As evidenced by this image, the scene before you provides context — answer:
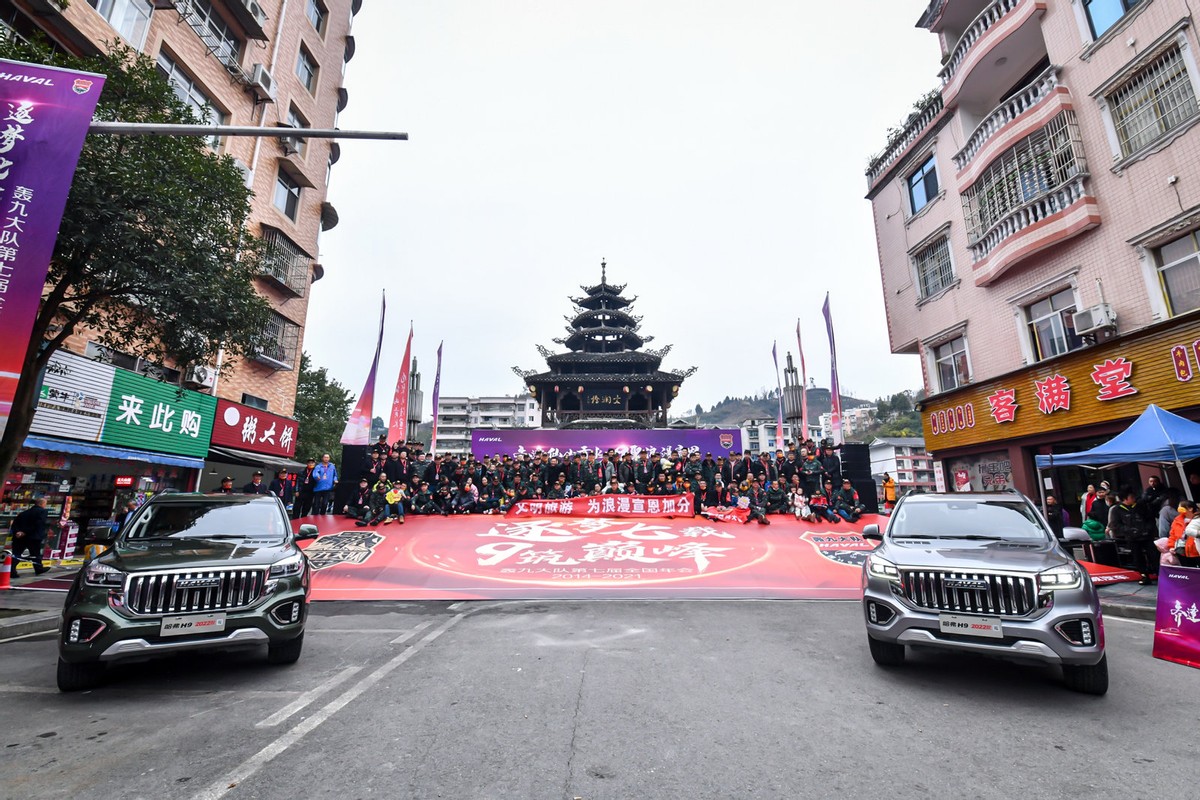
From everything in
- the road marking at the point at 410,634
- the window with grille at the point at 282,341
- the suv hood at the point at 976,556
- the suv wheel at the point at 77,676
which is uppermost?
the window with grille at the point at 282,341

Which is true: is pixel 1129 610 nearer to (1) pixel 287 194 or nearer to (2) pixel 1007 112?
(2) pixel 1007 112

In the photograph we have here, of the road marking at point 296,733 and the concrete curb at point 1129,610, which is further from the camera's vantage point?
the concrete curb at point 1129,610

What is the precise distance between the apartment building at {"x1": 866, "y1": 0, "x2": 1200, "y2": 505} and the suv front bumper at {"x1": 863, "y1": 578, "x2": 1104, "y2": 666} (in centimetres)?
973

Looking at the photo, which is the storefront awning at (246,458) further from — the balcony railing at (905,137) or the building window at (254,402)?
the balcony railing at (905,137)

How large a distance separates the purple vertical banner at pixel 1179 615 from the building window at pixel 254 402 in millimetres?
21630

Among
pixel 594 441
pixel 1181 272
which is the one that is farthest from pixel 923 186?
pixel 594 441

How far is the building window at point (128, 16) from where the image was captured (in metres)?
12.8

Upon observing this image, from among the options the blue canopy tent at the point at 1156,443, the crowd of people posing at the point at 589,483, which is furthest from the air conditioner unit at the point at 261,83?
the blue canopy tent at the point at 1156,443

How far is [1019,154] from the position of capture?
14.0 metres

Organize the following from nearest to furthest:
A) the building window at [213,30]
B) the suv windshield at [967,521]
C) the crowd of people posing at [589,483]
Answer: the suv windshield at [967,521] < the crowd of people posing at [589,483] < the building window at [213,30]

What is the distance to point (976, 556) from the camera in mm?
4531

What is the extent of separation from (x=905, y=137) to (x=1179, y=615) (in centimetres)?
1899

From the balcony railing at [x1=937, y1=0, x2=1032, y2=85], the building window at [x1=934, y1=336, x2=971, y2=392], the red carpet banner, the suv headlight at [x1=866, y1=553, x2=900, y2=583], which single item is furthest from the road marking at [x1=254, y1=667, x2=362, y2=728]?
the balcony railing at [x1=937, y1=0, x2=1032, y2=85]

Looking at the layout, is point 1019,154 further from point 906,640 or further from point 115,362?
point 115,362
